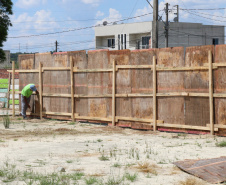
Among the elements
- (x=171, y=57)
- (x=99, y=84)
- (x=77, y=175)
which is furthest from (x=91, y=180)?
(x=99, y=84)

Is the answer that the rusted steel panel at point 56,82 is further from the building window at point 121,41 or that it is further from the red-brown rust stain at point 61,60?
the building window at point 121,41

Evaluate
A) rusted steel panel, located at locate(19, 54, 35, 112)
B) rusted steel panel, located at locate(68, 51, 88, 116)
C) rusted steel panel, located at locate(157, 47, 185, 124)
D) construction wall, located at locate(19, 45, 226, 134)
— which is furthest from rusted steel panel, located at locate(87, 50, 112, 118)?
rusted steel panel, located at locate(19, 54, 35, 112)

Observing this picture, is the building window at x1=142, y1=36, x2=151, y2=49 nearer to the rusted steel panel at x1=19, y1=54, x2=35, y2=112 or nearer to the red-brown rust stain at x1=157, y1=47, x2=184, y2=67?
the rusted steel panel at x1=19, y1=54, x2=35, y2=112

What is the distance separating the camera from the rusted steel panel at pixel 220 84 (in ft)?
40.3

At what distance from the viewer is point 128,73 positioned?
14398mm

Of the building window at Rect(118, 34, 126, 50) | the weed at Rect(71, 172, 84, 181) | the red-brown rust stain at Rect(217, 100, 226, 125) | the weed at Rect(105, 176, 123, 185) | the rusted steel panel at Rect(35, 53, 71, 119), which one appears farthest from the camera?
the building window at Rect(118, 34, 126, 50)

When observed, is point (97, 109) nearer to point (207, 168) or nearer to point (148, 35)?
point (207, 168)

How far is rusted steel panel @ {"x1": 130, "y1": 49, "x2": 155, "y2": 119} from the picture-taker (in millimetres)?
13867

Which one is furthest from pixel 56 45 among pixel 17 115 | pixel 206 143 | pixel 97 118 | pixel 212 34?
pixel 206 143

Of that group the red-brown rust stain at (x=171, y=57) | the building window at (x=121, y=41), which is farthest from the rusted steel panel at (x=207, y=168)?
the building window at (x=121, y=41)

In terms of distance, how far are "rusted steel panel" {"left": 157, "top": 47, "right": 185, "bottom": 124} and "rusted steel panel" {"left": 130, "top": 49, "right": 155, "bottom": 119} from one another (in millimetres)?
318

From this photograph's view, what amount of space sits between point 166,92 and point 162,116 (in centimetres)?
78

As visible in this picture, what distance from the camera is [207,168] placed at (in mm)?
7664

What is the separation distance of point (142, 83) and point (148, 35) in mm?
37269
